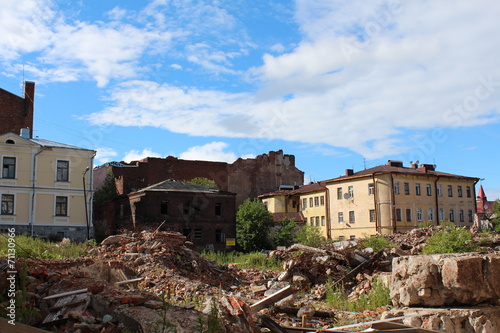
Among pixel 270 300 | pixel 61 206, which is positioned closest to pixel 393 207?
pixel 61 206

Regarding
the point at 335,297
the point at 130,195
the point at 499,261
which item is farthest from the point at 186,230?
the point at 499,261

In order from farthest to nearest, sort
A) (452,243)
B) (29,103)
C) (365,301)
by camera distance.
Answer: (29,103)
(452,243)
(365,301)

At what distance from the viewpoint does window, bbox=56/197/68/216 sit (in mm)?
32234

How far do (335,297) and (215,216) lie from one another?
84.7 ft

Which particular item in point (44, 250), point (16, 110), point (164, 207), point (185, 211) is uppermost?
point (16, 110)

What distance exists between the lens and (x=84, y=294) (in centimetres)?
786

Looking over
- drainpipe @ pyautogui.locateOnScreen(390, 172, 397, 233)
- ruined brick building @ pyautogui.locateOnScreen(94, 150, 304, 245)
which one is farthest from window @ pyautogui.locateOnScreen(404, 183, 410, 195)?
ruined brick building @ pyautogui.locateOnScreen(94, 150, 304, 245)

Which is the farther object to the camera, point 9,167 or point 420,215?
point 420,215

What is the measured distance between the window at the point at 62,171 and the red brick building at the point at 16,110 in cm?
729

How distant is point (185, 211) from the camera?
37562 mm

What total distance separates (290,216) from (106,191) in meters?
17.7

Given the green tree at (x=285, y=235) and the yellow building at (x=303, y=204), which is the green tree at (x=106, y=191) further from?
the green tree at (x=285, y=235)

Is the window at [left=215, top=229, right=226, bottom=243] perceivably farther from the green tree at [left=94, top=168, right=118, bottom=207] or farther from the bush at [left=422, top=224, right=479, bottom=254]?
the bush at [left=422, top=224, right=479, bottom=254]

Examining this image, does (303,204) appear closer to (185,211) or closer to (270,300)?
(185,211)
